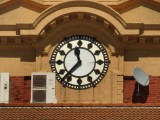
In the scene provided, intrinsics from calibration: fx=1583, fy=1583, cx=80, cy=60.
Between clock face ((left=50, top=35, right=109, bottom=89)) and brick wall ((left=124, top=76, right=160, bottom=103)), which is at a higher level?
clock face ((left=50, top=35, right=109, bottom=89))

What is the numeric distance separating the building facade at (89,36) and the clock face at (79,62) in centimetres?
10

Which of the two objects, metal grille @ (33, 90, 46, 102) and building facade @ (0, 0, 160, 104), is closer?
metal grille @ (33, 90, 46, 102)

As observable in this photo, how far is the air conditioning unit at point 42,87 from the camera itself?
137 ft

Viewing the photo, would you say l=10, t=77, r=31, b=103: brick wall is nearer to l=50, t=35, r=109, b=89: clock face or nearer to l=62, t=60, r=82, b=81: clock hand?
l=50, t=35, r=109, b=89: clock face

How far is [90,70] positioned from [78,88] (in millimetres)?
617

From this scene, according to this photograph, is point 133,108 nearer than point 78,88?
Yes

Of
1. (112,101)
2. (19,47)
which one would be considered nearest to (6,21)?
(19,47)

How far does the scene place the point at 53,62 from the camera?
4341 centimetres

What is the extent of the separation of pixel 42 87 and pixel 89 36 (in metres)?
2.43

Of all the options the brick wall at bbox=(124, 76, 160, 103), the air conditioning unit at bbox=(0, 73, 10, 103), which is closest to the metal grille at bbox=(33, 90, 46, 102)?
the air conditioning unit at bbox=(0, 73, 10, 103)

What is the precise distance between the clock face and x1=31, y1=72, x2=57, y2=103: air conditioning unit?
117 centimetres

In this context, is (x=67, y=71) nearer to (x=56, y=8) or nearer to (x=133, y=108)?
(x=56, y=8)

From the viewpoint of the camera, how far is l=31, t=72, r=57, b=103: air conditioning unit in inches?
1640

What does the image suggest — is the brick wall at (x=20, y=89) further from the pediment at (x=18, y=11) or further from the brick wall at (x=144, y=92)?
the brick wall at (x=144, y=92)
